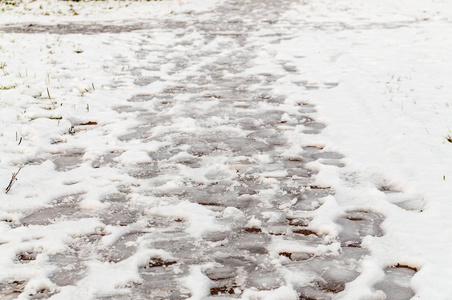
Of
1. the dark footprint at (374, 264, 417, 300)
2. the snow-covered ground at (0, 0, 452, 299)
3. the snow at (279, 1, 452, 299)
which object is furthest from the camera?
the snow at (279, 1, 452, 299)

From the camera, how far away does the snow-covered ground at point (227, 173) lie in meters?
2.82

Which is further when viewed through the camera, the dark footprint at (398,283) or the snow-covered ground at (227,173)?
the snow-covered ground at (227,173)

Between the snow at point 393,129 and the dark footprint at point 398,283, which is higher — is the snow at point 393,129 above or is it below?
above

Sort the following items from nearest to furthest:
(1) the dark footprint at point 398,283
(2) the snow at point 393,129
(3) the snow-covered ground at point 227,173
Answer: (1) the dark footprint at point 398,283
(3) the snow-covered ground at point 227,173
(2) the snow at point 393,129

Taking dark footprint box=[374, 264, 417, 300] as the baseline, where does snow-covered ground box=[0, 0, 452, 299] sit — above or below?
above

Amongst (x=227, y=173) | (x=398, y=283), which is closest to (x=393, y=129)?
(x=227, y=173)

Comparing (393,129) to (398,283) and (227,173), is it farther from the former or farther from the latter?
(398,283)

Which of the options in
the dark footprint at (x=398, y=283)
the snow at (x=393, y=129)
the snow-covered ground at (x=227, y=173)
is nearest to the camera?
the dark footprint at (x=398, y=283)

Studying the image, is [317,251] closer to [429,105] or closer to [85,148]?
[85,148]

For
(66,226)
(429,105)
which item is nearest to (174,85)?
(429,105)

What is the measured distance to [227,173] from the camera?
167 inches

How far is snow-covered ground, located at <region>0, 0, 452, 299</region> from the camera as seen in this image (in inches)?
111

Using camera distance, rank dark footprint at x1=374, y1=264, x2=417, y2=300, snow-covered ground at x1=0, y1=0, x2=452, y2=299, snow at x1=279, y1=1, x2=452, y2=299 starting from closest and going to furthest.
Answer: dark footprint at x1=374, y1=264, x2=417, y2=300 < snow-covered ground at x1=0, y1=0, x2=452, y2=299 < snow at x1=279, y1=1, x2=452, y2=299

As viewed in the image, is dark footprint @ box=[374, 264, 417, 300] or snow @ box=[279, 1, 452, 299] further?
snow @ box=[279, 1, 452, 299]
